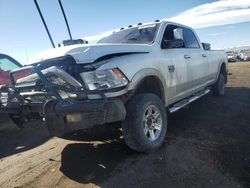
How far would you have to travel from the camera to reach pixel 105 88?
3.62 m

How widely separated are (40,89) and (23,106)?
1.57 feet

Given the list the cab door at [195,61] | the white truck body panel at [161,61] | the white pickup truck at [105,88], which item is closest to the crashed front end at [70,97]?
the white pickup truck at [105,88]

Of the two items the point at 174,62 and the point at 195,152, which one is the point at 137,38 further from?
the point at 195,152

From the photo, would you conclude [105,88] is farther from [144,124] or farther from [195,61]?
[195,61]

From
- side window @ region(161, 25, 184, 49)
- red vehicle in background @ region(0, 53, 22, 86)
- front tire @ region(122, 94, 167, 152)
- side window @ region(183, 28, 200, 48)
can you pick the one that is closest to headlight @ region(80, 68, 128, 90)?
front tire @ region(122, 94, 167, 152)

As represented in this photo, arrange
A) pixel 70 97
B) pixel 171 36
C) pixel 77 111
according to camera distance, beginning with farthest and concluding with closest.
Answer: pixel 171 36
pixel 70 97
pixel 77 111

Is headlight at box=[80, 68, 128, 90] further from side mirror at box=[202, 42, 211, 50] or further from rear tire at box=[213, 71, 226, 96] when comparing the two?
rear tire at box=[213, 71, 226, 96]

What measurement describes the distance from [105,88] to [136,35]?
198cm

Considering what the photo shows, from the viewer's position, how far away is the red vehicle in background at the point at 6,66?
314 inches

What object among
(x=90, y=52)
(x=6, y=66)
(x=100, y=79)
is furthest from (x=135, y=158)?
(x=6, y=66)

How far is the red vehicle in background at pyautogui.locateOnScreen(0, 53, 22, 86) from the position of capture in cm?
797

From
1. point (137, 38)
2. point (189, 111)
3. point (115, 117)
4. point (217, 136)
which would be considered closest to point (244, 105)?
point (189, 111)

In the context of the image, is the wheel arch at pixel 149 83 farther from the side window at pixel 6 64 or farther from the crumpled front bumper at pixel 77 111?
the side window at pixel 6 64

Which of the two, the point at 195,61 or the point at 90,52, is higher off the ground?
the point at 90,52
